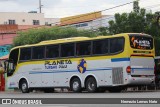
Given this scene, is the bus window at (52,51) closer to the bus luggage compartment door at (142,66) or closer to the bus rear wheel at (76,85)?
the bus rear wheel at (76,85)

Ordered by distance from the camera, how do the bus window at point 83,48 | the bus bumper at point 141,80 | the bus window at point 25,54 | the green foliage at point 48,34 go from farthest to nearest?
the green foliage at point 48,34 < the bus window at point 25,54 < the bus window at point 83,48 < the bus bumper at point 141,80

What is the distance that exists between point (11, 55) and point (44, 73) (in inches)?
155

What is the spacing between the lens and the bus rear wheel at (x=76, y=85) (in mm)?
29395

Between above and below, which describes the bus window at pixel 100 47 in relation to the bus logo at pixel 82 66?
above

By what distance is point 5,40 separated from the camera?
7300cm

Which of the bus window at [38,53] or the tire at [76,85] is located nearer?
the tire at [76,85]

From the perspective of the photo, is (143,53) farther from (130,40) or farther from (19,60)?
(19,60)

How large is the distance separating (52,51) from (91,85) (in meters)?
4.20

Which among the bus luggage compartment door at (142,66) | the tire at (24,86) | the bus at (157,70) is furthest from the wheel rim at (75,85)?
the bus at (157,70)

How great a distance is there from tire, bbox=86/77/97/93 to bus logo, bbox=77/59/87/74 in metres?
0.69

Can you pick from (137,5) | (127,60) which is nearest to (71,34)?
(137,5)

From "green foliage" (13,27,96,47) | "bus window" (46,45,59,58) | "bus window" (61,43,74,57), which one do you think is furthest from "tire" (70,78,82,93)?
"green foliage" (13,27,96,47)

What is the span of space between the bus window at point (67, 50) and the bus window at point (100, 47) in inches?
77.6

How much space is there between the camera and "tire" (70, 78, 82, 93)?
29402 mm
